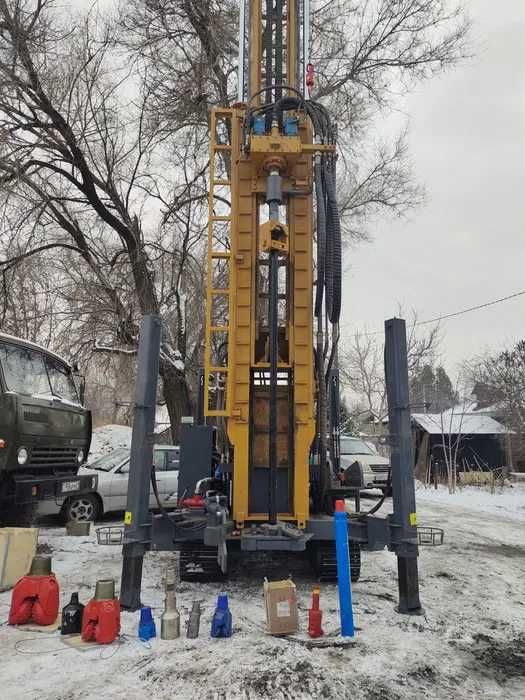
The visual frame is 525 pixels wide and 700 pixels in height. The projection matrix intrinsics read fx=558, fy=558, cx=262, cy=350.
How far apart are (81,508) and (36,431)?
2.86 metres

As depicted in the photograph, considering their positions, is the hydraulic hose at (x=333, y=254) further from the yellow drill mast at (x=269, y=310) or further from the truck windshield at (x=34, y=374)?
the truck windshield at (x=34, y=374)

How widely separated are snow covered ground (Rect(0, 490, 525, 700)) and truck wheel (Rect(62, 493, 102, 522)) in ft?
12.0

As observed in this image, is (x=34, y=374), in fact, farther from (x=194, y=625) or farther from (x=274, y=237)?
(x=194, y=625)

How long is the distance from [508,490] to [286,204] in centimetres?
1582

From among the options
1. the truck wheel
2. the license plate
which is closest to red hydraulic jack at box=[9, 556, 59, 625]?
the license plate

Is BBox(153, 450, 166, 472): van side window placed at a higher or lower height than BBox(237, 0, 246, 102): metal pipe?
lower

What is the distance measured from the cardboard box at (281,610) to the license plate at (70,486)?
4391 mm

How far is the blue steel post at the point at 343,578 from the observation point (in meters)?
4.27

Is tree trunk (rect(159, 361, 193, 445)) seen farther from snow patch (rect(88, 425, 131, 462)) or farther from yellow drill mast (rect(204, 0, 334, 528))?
yellow drill mast (rect(204, 0, 334, 528))

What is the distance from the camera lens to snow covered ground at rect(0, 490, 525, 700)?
3.44m

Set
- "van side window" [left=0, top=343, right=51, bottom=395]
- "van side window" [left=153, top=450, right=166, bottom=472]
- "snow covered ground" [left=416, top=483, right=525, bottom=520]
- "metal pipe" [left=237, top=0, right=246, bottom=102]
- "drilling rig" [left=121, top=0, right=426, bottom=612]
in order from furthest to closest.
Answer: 1. "snow covered ground" [left=416, top=483, right=525, bottom=520]
2. "van side window" [left=153, top=450, right=166, bottom=472]
3. "van side window" [left=0, top=343, right=51, bottom=395]
4. "metal pipe" [left=237, top=0, right=246, bottom=102]
5. "drilling rig" [left=121, top=0, right=426, bottom=612]

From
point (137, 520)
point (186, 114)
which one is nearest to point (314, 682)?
point (137, 520)

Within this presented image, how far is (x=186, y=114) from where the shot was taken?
14914 mm

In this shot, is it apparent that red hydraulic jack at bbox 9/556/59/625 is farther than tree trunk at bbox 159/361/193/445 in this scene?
No
